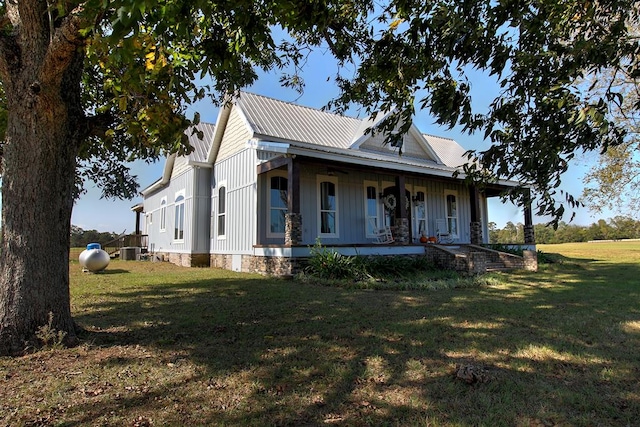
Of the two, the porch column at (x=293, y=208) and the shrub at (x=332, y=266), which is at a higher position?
the porch column at (x=293, y=208)

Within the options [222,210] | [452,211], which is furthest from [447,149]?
[222,210]

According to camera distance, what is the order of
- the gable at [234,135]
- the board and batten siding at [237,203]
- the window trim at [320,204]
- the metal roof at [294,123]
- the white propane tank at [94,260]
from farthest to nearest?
1. the metal roof at [294,123]
2. the window trim at [320,204]
3. the gable at [234,135]
4. the board and batten siding at [237,203]
5. the white propane tank at [94,260]

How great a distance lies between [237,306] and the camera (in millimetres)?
6246

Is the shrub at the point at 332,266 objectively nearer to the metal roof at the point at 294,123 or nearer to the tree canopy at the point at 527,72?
the metal roof at the point at 294,123

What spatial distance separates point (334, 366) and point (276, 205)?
Result: 902 centimetres

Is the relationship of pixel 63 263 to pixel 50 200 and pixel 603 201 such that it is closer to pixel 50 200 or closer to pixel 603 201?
pixel 50 200

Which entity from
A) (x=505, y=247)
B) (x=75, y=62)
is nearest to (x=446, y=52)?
(x=75, y=62)

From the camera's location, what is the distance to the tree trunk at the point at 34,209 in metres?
3.90

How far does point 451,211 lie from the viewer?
1673 cm

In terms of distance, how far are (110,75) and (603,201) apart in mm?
21153

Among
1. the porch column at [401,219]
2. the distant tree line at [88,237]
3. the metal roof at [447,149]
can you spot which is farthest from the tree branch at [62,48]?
the distant tree line at [88,237]

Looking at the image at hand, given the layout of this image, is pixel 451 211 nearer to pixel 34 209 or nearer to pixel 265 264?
pixel 265 264

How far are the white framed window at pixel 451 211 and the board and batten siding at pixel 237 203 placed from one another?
8.84 metres

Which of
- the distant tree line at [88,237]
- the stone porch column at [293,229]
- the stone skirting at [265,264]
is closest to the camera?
the stone skirting at [265,264]
